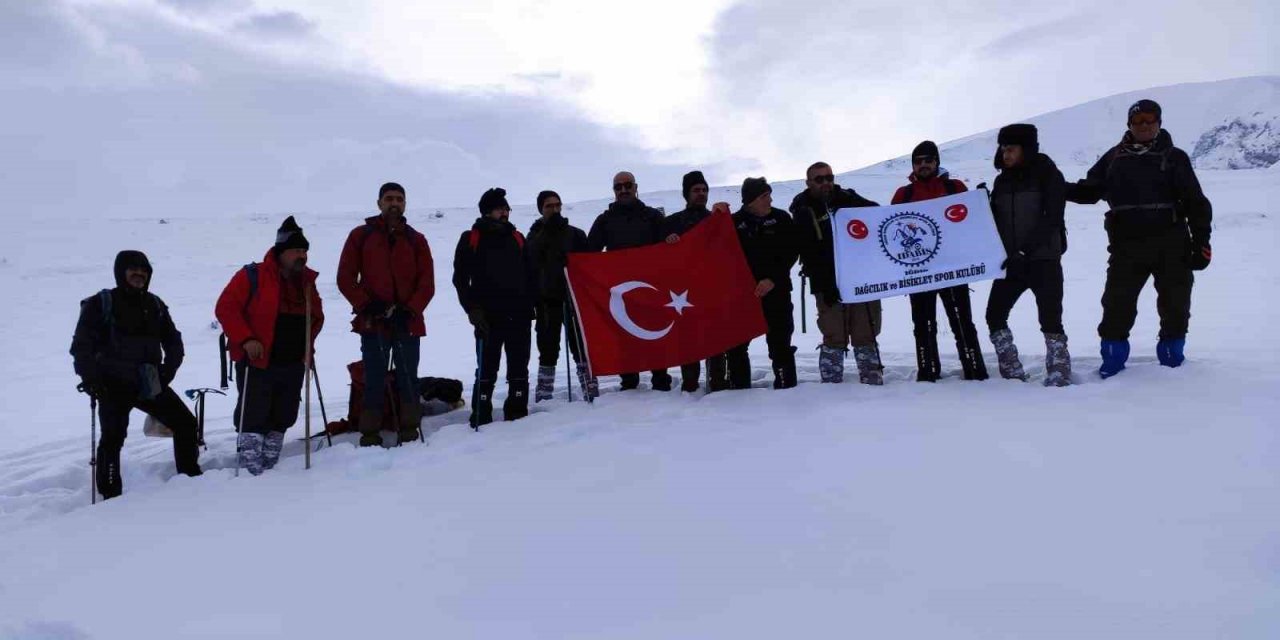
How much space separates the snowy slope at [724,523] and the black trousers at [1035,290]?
0.60 meters

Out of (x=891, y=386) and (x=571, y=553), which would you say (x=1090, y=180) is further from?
(x=571, y=553)

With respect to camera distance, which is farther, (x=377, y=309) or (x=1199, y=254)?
(x=377, y=309)

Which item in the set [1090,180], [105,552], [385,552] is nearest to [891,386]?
[1090,180]

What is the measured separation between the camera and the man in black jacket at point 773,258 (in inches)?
270

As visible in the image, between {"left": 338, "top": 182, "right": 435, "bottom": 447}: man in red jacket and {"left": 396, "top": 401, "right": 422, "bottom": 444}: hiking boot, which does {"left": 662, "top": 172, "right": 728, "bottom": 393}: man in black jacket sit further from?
{"left": 396, "top": 401, "right": 422, "bottom": 444}: hiking boot

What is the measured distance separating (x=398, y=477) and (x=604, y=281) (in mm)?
2723

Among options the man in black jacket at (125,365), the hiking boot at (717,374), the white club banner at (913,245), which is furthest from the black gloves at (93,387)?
the white club banner at (913,245)

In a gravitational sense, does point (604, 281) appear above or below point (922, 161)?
below

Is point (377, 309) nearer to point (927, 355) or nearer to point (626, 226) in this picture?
point (626, 226)

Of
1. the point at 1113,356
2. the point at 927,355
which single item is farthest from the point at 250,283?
the point at 1113,356

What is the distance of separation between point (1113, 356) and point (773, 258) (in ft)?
9.56

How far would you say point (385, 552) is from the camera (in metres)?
3.69

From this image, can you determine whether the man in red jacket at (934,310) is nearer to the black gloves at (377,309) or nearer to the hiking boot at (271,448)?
the black gloves at (377,309)

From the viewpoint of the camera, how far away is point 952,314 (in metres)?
6.73
